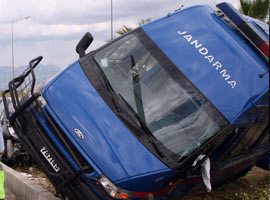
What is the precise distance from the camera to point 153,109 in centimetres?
459

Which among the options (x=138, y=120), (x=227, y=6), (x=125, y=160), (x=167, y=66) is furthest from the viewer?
(x=227, y=6)

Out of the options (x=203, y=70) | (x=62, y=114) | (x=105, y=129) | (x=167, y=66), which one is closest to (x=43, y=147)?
(x=62, y=114)

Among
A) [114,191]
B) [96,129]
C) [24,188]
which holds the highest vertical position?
[24,188]

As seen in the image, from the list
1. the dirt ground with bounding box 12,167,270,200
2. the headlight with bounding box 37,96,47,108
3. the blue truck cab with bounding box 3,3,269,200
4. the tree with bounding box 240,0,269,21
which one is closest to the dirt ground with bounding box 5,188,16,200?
the dirt ground with bounding box 12,167,270,200

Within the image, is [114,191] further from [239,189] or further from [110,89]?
[239,189]

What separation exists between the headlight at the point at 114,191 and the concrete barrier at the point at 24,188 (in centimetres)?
122

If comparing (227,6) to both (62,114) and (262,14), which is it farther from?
(262,14)

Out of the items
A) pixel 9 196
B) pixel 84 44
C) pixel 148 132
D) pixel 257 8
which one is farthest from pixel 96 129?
pixel 257 8

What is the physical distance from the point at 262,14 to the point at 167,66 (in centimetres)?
832

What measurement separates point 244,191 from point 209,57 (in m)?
2.97

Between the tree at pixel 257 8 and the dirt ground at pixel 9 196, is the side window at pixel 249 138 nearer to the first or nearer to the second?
the dirt ground at pixel 9 196

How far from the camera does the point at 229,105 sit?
4.48 metres

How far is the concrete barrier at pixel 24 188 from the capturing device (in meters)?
5.13

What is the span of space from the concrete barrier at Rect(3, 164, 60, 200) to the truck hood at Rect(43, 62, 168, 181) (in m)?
1.11
